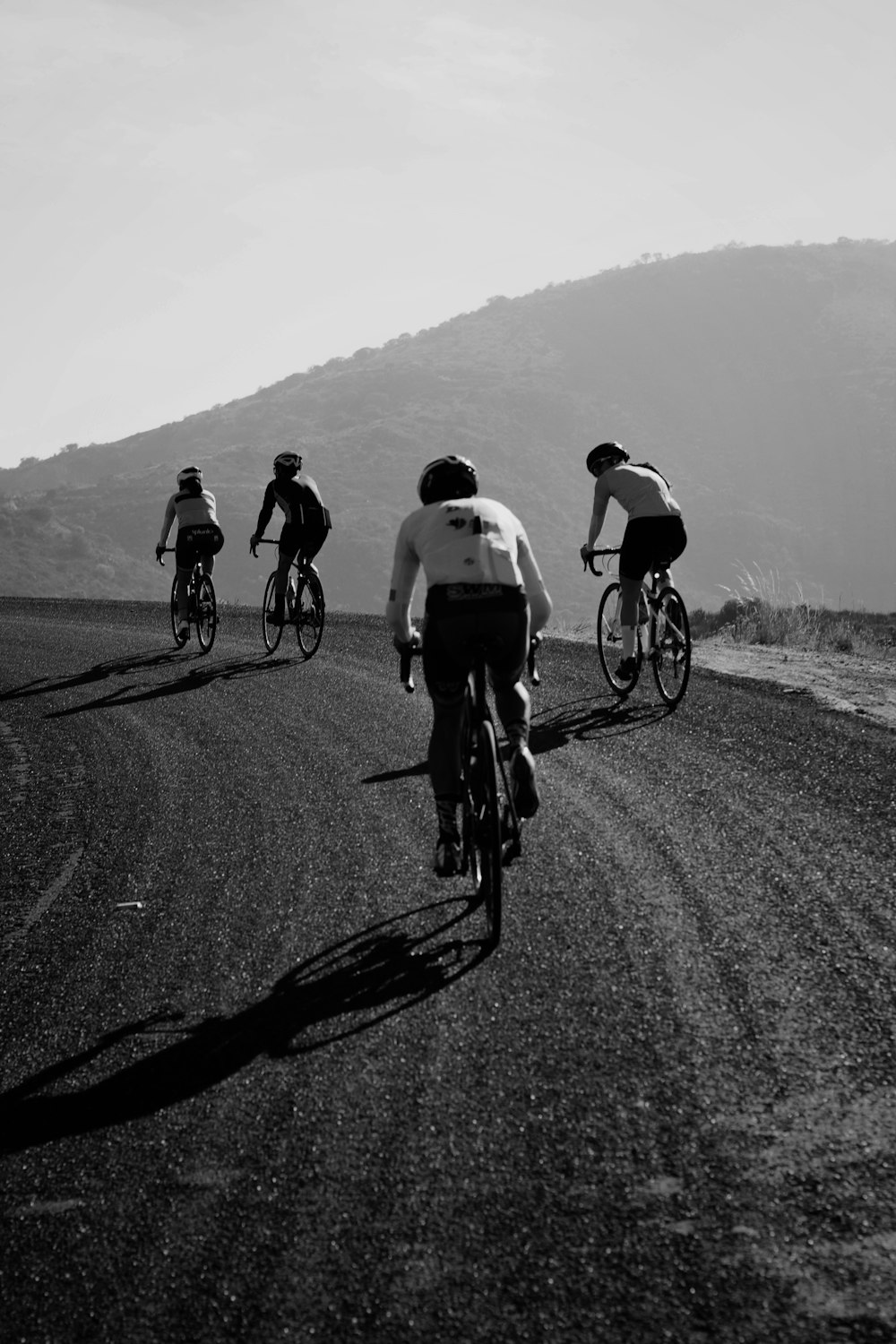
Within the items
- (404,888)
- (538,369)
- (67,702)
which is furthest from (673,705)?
(538,369)

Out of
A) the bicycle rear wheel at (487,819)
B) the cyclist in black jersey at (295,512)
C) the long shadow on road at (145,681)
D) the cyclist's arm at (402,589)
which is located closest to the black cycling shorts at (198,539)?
the cyclist in black jersey at (295,512)

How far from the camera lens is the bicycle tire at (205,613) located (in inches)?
570

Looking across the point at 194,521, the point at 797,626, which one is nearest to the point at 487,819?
the point at 194,521

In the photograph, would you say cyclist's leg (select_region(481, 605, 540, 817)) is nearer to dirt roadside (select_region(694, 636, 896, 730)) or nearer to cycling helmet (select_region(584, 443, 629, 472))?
cycling helmet (select_region(584, 443, 629, 472))

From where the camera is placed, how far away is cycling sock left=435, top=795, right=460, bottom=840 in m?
5.69

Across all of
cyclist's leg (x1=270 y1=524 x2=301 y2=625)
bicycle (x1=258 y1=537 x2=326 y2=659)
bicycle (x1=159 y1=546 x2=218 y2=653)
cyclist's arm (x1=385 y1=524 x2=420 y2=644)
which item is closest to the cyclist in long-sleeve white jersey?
bicycle (x1=159 y1=546 x2=218 y2=653)

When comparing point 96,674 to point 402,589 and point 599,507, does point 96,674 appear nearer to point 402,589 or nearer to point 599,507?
point 599,507

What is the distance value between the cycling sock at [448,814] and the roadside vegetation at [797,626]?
925cm

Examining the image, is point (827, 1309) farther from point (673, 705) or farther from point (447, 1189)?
point (673, 705)

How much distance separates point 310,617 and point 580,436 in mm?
114196

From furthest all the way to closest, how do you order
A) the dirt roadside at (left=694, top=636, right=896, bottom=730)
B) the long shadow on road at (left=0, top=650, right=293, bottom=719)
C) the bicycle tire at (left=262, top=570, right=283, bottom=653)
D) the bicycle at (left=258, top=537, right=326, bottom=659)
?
the bicycle tire at (left=262, top=570, right=283, bottom=653), the bicycle at (left=258, top=537, right=326, bottom=659), the long shadow on road at (left=0, top=650, right=293, bottom=719), the dirt roadside at (left=694, top=636, right=896, bottom=730)

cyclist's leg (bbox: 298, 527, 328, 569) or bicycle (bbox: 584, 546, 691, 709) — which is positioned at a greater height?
cyclist's leg (bbox: 298, 527, 328, 569)

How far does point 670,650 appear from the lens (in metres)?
10.5

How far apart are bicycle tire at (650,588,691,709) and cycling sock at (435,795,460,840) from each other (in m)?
4.91
